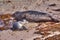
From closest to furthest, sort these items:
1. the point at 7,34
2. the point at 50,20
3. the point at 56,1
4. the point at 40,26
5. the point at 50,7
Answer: the point at 7,34 → the point at 40,26 → the point at 50,20 → the point at 50,7 → the point at 56,1

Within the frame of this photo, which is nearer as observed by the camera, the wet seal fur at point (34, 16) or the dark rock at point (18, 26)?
the dark rock at point (18, 26)

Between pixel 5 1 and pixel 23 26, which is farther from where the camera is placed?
pixel 5 1

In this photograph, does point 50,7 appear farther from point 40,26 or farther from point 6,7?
point 40,26

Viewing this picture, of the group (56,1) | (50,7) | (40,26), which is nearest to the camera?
(40,26)

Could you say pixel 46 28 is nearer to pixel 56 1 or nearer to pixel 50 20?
pixel 50 20

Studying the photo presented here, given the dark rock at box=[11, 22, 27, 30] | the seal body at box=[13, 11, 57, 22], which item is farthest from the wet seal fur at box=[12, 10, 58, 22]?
the dark rock at box=[11, 22, 27, 30]

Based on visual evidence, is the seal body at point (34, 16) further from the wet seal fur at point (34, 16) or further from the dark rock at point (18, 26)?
the dark rock at point (18, 26)

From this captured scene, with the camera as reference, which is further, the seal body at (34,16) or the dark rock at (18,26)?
the seal body at (34,16)

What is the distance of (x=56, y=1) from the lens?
757 cm

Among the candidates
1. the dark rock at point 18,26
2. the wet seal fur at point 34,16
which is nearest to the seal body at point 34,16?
the wet seal fur at point 34,16

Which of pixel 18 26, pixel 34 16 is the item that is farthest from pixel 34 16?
pixel 18 26

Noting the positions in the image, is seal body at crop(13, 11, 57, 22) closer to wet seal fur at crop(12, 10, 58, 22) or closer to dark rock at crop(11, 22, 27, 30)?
wet seal fur at crop(12, 10, 58, 22)

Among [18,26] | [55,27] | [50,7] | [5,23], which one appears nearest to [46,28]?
[55,27]

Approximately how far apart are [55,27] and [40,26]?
0.32m
